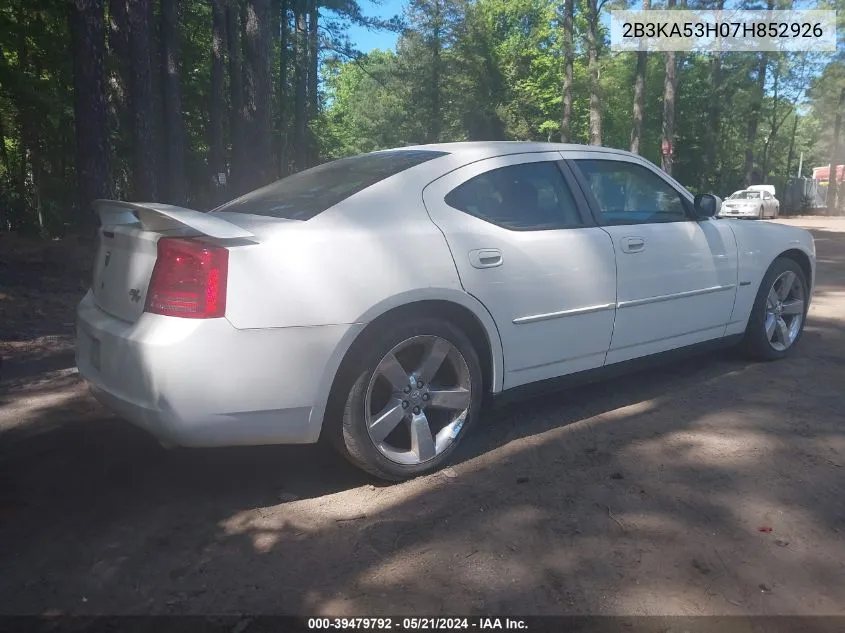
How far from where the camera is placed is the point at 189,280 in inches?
115

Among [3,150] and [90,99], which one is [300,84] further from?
[90,99]

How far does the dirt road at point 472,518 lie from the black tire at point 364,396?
0.11m

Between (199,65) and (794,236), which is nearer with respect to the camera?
(794,236)

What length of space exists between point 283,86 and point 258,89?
14.6 meters

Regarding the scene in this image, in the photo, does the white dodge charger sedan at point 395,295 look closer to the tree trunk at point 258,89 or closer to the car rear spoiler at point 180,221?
the car rear spoiler at point 180,221

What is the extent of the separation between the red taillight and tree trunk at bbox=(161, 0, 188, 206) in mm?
14235

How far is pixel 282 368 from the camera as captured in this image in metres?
2.97

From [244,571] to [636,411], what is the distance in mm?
2647

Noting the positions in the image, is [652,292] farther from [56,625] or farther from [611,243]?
[56,625]

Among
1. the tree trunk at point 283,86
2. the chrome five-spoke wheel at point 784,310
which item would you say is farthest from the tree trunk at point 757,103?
the chrome five-spoke wheel at point 784,310

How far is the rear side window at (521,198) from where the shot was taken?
370 cm

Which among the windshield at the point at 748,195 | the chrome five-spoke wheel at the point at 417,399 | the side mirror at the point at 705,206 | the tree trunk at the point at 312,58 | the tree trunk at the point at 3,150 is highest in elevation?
the tree trunk at the point at 312,58

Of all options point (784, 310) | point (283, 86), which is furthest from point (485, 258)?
point (283, 86)

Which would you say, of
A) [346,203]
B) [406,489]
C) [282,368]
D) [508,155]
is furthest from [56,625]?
[508,155]
